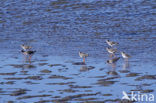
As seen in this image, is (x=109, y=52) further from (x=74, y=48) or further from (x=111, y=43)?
(x=74, y=48)

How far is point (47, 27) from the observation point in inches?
1008

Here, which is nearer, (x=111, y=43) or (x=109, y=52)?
(x=109, y=52)

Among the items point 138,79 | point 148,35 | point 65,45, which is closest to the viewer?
point 138,79

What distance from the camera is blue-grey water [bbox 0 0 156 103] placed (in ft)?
42.6

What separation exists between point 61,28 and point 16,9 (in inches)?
282

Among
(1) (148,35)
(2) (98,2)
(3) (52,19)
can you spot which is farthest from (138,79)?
(2) (98,2)

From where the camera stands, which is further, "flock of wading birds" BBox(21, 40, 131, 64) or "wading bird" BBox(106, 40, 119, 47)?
"wading bird" BBox(106, 40, 119, 47)

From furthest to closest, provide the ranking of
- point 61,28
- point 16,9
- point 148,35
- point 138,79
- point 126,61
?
point 16,9 → point 61,28 → point 148,35 → point 126,61 → point 138,79

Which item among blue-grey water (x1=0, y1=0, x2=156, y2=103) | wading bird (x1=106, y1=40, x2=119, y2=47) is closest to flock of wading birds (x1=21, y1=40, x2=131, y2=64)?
wading bird (x1=106, y1=40, x2=119, y2=47)

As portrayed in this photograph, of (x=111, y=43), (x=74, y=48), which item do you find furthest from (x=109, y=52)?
(x=74, y=48)

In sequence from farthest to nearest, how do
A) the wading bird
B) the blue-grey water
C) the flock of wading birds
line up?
the wading bird
the flock of wading birds
the blue-grey water

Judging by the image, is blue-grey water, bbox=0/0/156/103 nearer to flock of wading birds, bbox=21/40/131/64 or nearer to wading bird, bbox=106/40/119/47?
flock of wading birds, bbox=21/40/131/64

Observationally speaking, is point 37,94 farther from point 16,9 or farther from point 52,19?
point 16,9

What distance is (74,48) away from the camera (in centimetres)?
2014
